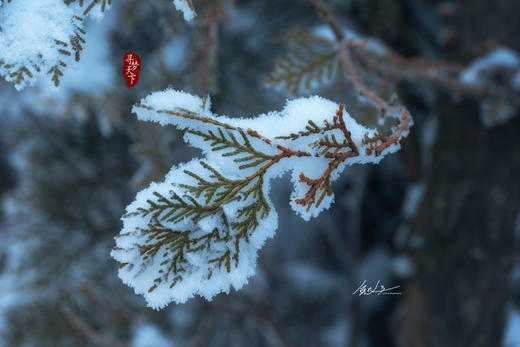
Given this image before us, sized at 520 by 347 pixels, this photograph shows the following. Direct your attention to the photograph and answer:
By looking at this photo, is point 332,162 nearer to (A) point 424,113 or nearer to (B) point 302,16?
(A) point 424,113

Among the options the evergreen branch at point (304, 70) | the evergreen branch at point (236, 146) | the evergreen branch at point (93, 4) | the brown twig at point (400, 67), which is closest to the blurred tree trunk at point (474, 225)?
the brown twig at point (400, 67)

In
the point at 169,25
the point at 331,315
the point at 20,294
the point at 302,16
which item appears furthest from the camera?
the point at 331,315

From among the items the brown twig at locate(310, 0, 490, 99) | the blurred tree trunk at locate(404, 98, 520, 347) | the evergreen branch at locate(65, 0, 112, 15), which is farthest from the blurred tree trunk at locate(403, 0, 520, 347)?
the evergreen branch at locate(65, 0, 112, 15)

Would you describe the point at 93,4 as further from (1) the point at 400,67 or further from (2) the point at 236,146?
(1) the point at 400,67

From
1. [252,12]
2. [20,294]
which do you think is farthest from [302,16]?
[20,294]

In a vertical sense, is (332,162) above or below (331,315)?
above

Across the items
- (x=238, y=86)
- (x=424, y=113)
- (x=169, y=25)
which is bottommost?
(x=424, y=113)

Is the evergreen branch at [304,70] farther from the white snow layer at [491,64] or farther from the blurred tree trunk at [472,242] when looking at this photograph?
the blurred tree trunk at [472,242]
